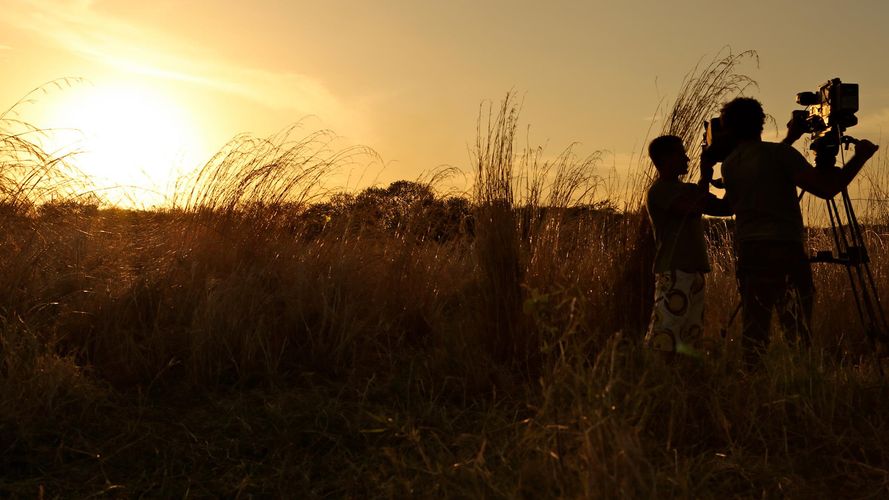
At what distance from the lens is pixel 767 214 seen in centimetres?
389

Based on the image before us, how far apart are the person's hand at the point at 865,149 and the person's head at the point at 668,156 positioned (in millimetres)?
800

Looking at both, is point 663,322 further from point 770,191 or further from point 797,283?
point 770,191

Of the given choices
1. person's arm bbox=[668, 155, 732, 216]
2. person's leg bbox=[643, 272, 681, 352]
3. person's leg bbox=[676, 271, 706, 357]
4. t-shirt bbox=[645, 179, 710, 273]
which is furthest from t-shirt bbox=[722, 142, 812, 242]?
person's leg bbox=[643, 272, 681, 352]

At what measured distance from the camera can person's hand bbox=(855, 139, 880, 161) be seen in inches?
145

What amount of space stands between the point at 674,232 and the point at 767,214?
47 centimetres

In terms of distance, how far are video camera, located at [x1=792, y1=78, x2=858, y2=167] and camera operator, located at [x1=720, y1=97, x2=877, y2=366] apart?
105 millimetres

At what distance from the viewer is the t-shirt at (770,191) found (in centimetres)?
386

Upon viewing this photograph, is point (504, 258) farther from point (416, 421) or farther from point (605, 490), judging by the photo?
point (605, 490)

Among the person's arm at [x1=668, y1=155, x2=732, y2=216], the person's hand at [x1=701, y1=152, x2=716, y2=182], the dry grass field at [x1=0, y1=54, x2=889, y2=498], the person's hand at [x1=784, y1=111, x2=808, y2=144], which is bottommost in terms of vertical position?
the dry grass field at [x1=0, y1=54, x2=889, y2=498]

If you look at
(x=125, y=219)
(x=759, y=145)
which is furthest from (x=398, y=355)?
(x=125, y=219)

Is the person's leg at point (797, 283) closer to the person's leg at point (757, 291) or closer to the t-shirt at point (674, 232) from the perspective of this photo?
the person's leg at point (757, 291)

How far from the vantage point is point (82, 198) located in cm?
705

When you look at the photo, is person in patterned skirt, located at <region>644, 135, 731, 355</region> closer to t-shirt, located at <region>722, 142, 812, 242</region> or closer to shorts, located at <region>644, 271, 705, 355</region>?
shorts, located at <region>644, 271, 705, 355</region>

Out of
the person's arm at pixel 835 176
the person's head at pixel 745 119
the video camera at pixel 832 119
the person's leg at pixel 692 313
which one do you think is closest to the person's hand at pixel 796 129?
the video camera at pixel 832 119
